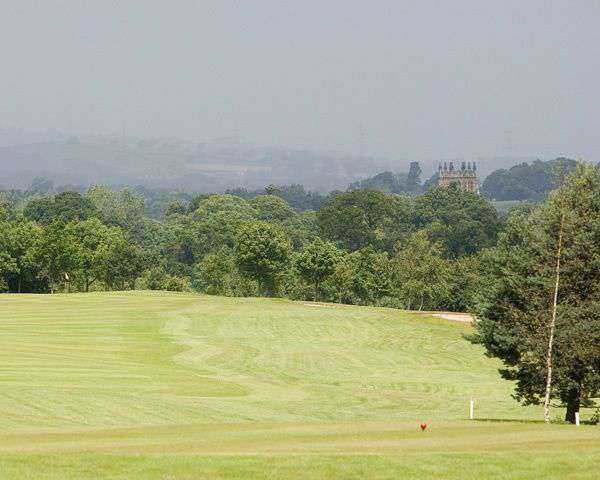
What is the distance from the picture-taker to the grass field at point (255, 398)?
27.8 m

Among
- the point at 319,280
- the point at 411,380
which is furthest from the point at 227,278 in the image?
the point at 411,380

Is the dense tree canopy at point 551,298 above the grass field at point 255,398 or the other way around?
above

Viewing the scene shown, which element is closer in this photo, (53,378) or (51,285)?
(53,378)

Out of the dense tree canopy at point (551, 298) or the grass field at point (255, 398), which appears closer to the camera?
the grass field at point (255, 398)

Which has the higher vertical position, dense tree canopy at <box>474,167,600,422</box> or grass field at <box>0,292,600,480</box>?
dense tree canopy at <box>474,167,600,422</box>

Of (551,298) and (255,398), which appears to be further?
(255,398)

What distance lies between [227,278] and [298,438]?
12876 centimetres

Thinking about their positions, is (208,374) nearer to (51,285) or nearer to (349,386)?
(349,386)

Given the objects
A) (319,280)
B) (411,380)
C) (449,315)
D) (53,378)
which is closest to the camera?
(53,378)

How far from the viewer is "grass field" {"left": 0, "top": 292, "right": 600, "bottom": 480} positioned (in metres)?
27.8

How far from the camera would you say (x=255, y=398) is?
169 ft

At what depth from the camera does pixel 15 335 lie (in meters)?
79.8

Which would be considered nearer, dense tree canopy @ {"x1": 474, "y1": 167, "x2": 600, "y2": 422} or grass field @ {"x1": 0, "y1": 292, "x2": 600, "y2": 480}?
grass field @ {"x1": 0, "y1": 292, "x2": 600, "y2": 480}

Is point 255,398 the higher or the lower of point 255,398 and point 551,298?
the lower
